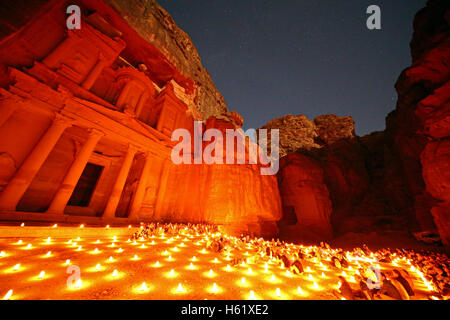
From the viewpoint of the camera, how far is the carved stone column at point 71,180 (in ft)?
24.1

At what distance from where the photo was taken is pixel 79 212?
9.70 m

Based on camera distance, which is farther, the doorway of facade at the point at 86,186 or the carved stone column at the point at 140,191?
the doorway of facade at the point at 86,186

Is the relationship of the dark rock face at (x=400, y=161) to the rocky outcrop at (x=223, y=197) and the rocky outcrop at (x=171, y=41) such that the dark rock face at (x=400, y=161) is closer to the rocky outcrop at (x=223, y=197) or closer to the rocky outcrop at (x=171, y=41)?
the rocky outcrop at (x=223, y=197)

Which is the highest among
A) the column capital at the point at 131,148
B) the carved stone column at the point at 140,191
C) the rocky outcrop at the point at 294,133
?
the rocky outcrop at the point at 294,133

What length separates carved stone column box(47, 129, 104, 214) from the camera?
7352 millimetres

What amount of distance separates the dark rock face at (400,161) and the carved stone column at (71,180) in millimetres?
15310

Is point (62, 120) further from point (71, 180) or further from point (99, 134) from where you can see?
point (71, 180)

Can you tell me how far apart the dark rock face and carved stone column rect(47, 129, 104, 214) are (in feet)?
50.2

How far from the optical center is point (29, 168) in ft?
23.1

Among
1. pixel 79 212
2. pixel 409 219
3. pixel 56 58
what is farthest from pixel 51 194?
pixel 409 219

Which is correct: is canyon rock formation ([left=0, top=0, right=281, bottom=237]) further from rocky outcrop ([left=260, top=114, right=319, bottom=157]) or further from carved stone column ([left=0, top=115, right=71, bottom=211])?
rocky outcrop ([left=260, top=114, right=319, bottom=157])

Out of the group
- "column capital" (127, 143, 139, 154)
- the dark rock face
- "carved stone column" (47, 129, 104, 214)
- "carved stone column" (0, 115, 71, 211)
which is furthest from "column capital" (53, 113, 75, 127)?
the dark rock face

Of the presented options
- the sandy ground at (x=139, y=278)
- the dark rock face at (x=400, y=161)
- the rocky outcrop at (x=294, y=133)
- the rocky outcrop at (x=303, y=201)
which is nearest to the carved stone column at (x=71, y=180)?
the sandy ground at (x=139, y=278)
